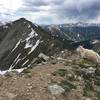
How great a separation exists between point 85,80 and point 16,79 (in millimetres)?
7132

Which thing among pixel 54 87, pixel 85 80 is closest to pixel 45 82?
pixel 54 87

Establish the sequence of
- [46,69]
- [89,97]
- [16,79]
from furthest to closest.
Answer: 1. [46,69]
2. [16,79]
3. [89,97]

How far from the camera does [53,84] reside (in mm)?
26391

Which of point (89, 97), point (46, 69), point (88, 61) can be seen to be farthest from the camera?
point (88, 61)

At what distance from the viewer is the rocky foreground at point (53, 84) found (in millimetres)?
24219

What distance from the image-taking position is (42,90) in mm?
24984

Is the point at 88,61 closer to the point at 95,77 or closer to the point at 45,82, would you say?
the point at 95,77

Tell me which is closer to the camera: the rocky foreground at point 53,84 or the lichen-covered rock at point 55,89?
the rocky foreground at point 53,84

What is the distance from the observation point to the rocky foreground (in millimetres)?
24219

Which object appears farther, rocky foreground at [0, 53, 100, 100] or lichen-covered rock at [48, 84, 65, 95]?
lichen-covered rock at [48, 84, 65, 95]

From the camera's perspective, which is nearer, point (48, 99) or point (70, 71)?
point (48, 99)

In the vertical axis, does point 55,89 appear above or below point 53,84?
below

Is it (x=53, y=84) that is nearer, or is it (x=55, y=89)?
(x=55, y=89)

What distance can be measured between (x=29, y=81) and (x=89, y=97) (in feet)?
18.6
